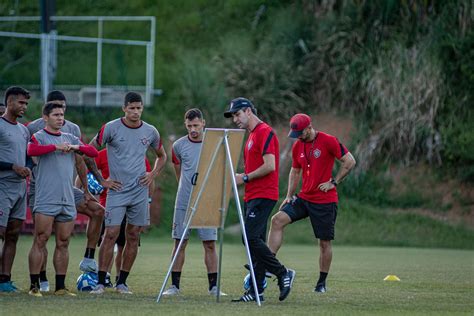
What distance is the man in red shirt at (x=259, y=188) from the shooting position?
1147 cm

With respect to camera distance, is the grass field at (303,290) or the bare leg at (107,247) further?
the bare leg at (107,247)

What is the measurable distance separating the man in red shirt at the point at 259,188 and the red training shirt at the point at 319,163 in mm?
2092

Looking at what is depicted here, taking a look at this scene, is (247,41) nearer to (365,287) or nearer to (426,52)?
(426,52)

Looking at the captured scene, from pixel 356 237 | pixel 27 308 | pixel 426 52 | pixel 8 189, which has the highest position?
pixel 426 52

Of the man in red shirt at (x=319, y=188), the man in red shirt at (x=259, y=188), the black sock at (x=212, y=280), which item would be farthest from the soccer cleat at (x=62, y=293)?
the man in red shirt at (x=319, y=188)

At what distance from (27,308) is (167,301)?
5.49 feet

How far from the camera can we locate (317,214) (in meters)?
13.7

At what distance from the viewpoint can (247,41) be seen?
112 ft

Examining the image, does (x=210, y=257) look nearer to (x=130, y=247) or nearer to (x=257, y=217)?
(x=130, y=247)

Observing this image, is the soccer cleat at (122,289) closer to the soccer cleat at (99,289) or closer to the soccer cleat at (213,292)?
the soccer cleat at (99,289)

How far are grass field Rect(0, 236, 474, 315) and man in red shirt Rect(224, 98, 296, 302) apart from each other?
0.34m

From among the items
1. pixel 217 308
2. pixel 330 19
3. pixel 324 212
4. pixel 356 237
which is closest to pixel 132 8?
pixel 330 19

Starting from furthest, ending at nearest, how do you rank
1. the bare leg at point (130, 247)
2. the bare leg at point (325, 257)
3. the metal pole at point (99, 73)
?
the metal pole at point (99, 73) < the bare leg at point (325, 257) < the bare leg at point (130, 247)

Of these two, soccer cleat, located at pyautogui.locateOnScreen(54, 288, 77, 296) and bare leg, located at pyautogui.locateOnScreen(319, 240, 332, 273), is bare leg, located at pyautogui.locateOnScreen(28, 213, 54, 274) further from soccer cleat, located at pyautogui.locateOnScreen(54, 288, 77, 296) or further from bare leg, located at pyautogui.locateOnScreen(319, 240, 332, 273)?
bare leg, located at pyautogui.locateOnScreen(319, 240, 332, 273)
